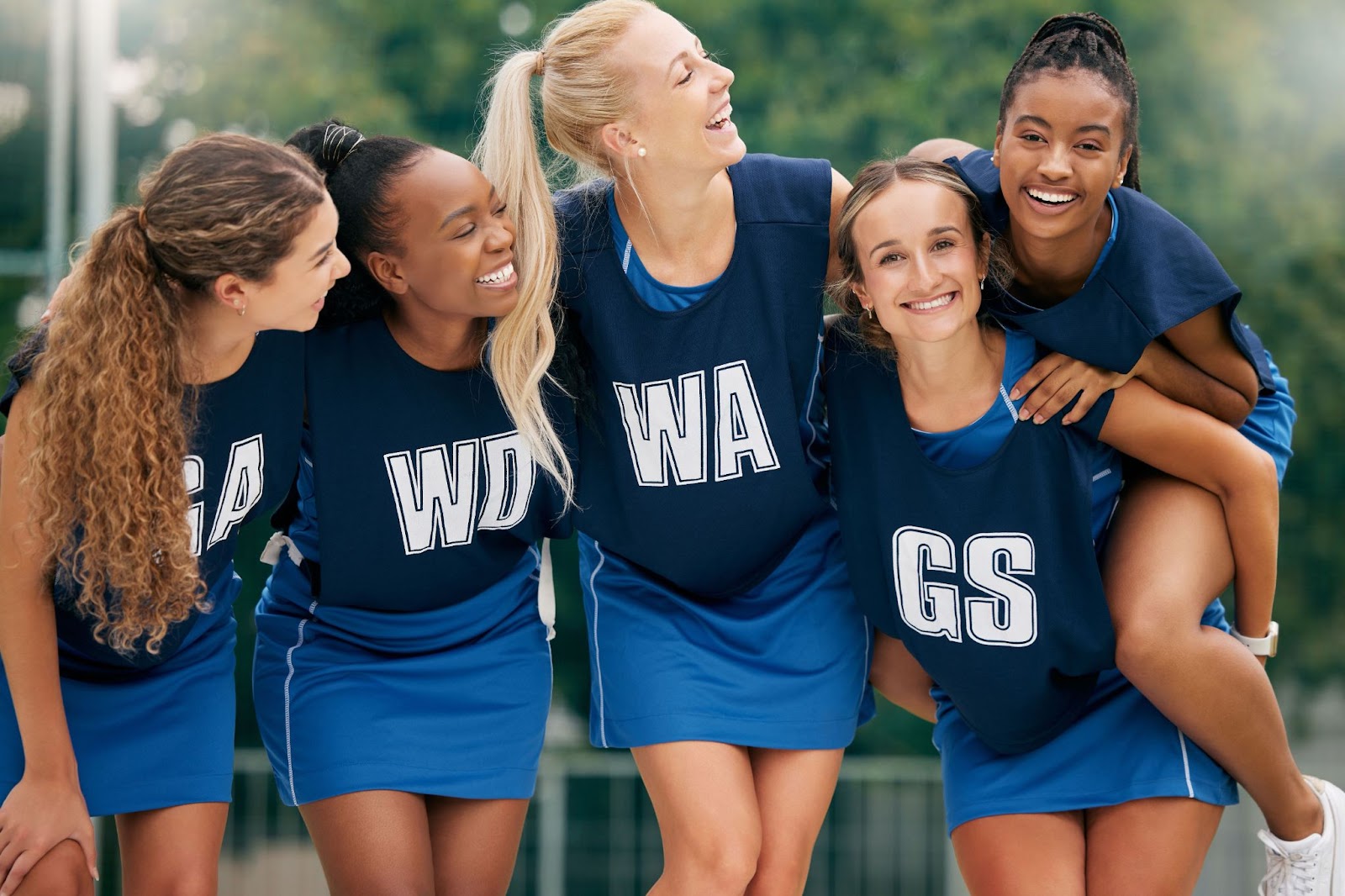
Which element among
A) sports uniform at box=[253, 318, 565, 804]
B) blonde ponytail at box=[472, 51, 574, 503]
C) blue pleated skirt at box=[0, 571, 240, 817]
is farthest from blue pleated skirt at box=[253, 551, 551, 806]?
blonde ponytail at box=[472, 51, 574, 503]

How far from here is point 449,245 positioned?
2.68 m

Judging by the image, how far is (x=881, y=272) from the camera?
Answer: 8.45 ft

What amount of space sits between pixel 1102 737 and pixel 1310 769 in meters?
4.84

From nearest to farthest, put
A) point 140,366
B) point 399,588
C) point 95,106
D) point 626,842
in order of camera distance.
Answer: point 140,366 < point 399,588 < point 95,106 < point 626,842

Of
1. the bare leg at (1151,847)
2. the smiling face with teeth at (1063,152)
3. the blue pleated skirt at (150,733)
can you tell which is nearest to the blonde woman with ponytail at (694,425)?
the smiling face with teeth at (1063,152)

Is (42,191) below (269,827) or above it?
above

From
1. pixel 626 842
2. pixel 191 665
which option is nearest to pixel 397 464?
pixel 191 665

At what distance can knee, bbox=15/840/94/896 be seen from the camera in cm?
238

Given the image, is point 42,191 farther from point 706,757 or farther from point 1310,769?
point 1310,769

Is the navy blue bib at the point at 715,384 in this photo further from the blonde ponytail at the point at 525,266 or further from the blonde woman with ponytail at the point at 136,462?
the blonde woman with ponytail at the point at 136,462

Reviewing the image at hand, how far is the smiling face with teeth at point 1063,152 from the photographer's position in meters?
2.52

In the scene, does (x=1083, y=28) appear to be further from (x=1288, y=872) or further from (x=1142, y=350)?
(x=1288, y=872)

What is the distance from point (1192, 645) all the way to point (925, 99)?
228 inches

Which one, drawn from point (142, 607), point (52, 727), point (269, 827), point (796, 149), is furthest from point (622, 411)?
point (796, 149)
